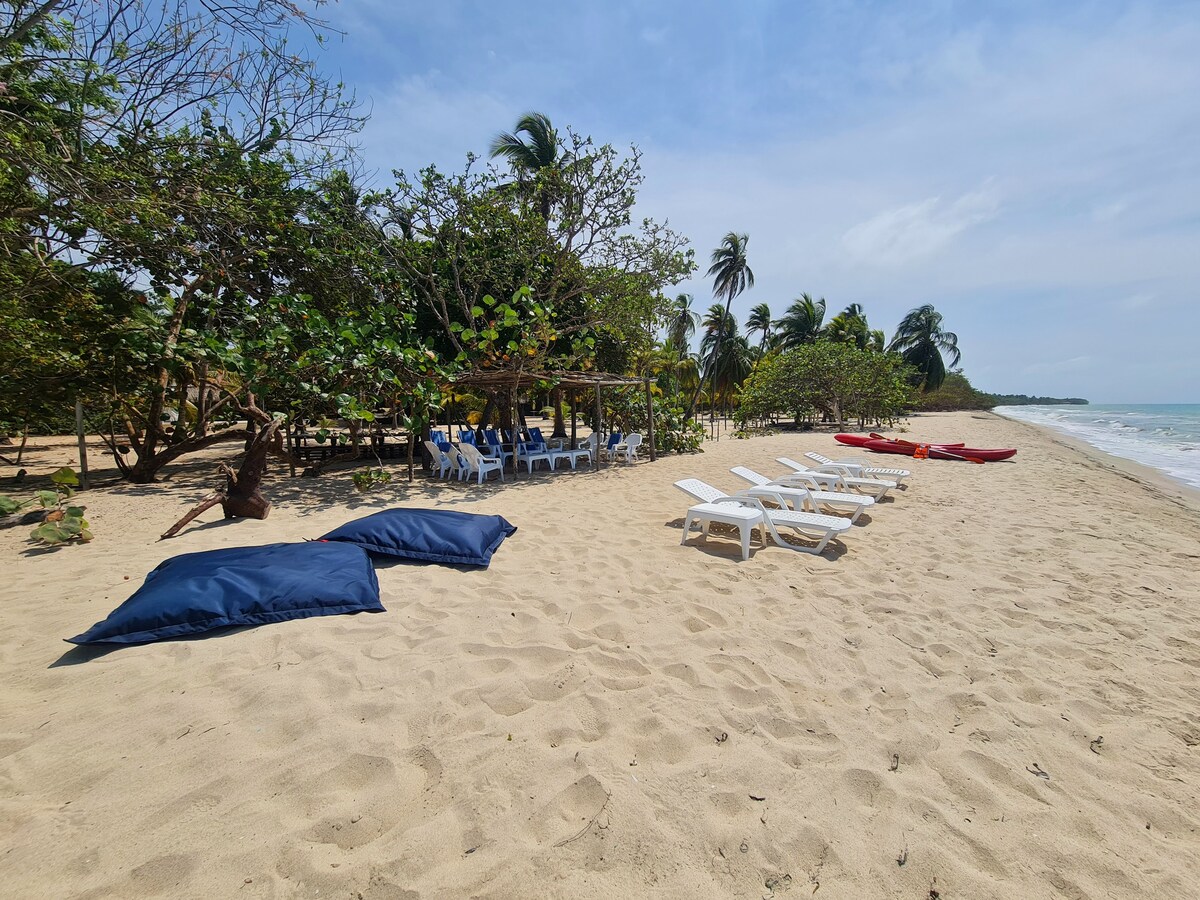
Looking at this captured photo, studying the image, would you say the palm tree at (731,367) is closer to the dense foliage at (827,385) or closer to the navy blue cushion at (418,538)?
the dense foliage at (827,385)

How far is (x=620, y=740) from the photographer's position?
2.22 meters

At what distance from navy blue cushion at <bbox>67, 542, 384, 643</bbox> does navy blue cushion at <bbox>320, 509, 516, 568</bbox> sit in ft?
1.69

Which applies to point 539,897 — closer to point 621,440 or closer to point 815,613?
point 815,613

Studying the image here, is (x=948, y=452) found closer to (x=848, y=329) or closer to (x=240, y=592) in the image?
(x=240, y=592)

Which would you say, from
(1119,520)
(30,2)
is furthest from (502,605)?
(1119,520)

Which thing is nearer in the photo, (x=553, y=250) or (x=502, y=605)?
(x=502, y=605)

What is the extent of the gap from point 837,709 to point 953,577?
8.85ft

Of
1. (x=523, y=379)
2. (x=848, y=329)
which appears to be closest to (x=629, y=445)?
(x=523, y=379)

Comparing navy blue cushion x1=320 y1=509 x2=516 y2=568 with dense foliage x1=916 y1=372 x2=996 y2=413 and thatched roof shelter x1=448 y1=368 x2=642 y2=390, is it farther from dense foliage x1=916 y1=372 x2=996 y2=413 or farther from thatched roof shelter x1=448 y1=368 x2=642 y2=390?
dense foliage x1=916 y1=372 x2=996 y2=413

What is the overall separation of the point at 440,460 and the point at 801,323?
34490mm

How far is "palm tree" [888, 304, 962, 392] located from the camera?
43719 millimetres

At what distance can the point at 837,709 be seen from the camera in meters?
2.53

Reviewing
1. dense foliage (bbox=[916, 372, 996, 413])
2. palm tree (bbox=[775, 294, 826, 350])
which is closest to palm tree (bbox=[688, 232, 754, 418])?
palm tree (bbox=[775, 294, 826, 350])

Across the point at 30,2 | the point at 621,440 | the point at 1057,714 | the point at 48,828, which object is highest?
the point at 30,2
